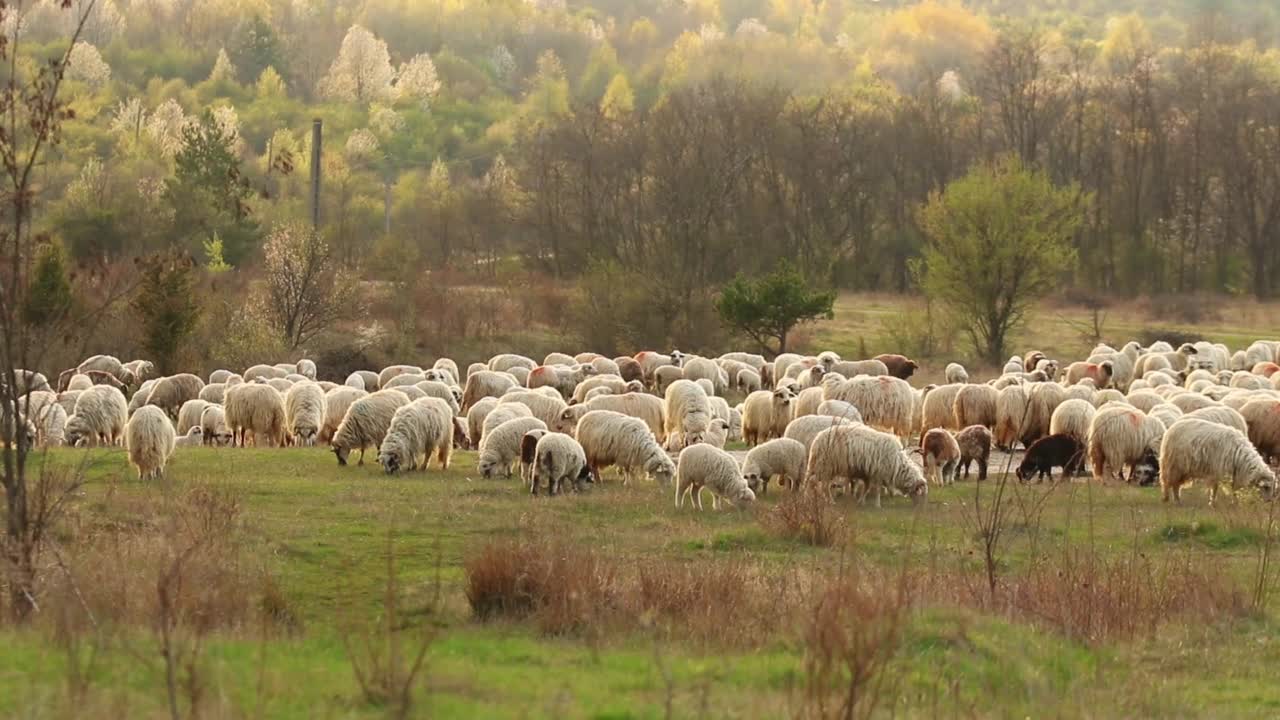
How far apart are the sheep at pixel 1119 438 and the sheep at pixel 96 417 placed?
1384 centimetres

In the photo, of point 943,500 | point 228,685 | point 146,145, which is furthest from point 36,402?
point 146,145

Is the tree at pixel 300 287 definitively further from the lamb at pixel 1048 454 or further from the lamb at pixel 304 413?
the lamb at pixel 1048 454

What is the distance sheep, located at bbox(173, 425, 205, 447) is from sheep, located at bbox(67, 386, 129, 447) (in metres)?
2.32

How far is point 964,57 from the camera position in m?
132

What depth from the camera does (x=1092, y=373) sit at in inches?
1234

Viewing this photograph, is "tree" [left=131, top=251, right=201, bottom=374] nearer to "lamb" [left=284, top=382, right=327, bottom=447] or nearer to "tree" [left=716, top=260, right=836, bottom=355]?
"lamb" [left=284, top=382, right=327, bottom=447]

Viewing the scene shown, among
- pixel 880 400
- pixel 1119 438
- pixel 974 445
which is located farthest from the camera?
pixel 880 400

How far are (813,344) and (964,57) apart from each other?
9262 centimetres

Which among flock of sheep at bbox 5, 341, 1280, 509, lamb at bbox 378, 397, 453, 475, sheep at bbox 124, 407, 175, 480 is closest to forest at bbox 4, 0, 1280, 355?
flock of sheep at bbox 5, 341, 1280, 509

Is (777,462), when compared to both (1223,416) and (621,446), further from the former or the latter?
(1223,416)

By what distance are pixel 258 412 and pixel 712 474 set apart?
10.2 metres

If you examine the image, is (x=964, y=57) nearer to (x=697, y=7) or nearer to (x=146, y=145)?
(x=697, y=7)

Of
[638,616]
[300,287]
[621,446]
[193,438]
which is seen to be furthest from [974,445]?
[300,287]

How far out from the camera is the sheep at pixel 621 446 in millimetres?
18766
